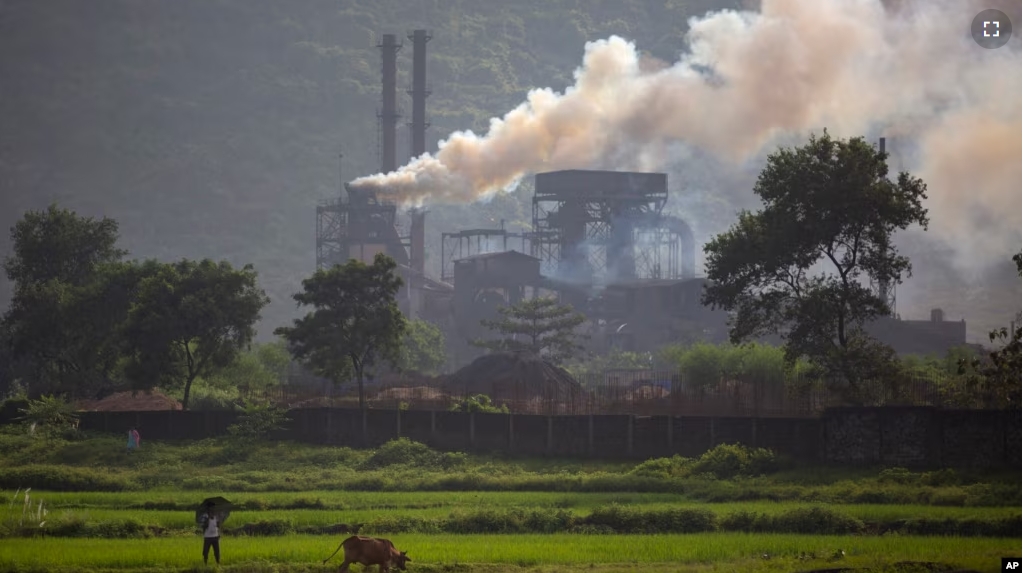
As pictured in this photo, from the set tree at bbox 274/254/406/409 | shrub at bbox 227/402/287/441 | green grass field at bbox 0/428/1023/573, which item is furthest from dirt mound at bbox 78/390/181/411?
green grass field at bbox 0/428/1023/573

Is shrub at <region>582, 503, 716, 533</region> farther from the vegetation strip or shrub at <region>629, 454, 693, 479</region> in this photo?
shrub at <region>629, 454, 693, 479</region>

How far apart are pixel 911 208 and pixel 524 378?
3785 cm

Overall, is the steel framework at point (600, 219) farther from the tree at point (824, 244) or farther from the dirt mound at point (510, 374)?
the tree at point (824, 244)

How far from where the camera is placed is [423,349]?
125m

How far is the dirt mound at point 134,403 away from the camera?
7681 cm

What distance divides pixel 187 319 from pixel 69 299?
13837 millimetres

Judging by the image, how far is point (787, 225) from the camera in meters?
55.7

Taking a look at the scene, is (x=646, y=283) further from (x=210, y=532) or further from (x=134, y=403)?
(x=210, y=532)

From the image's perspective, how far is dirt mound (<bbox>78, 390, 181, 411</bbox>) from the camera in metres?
76.8

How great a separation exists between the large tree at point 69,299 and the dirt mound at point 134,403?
3.26 meters

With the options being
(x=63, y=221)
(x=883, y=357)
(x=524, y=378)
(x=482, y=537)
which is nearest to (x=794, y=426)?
(x=883, y=357)

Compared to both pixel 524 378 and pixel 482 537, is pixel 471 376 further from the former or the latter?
pixel 482 537

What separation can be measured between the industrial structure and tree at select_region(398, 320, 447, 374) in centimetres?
640

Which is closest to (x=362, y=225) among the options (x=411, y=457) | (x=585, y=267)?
(x=585, y=267)
